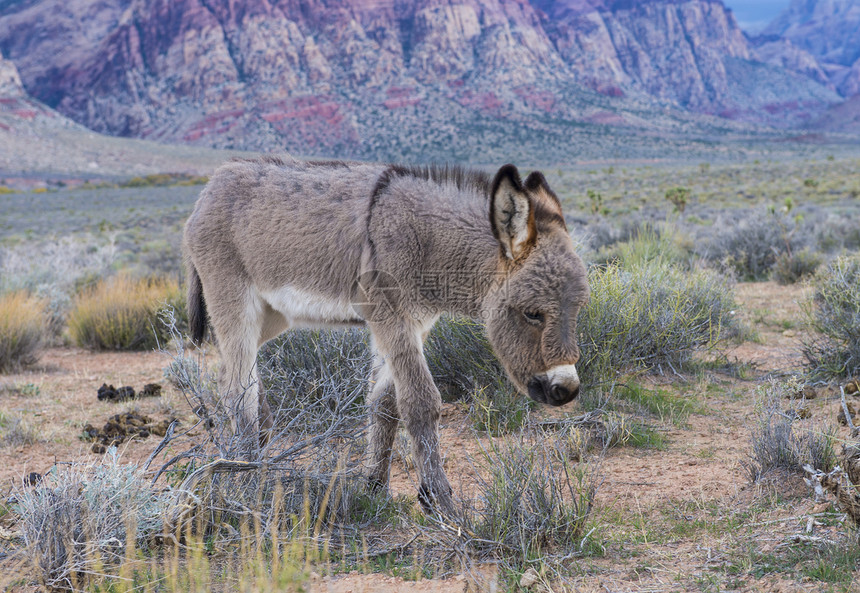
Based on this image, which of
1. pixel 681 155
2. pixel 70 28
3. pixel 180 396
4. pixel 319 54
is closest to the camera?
Result: pixel 180 396

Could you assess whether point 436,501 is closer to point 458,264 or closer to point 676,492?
point 458,264

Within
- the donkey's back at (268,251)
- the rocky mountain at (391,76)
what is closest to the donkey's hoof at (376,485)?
the donkey's back at (268,251)

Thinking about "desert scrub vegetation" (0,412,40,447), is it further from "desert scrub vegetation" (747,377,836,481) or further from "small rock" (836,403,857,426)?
"small rock" (836,403,857,426)

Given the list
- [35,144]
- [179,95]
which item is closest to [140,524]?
[35,144]

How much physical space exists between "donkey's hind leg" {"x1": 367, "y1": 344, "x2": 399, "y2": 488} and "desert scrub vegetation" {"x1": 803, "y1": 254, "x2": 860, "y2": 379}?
4.02 m

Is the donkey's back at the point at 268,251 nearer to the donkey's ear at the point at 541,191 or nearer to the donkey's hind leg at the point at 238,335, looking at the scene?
the donkey's hind leg at the point at 238,335

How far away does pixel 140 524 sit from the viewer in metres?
3.40

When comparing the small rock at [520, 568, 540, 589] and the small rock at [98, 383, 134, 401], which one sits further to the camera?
the small rock at [98, 383, 134, 401]

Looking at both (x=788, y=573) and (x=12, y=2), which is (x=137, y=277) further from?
(x=12, y=2)

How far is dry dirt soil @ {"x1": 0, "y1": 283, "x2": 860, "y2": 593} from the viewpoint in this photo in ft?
9.98

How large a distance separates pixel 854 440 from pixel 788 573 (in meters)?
1.03

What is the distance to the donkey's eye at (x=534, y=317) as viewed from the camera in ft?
11.6

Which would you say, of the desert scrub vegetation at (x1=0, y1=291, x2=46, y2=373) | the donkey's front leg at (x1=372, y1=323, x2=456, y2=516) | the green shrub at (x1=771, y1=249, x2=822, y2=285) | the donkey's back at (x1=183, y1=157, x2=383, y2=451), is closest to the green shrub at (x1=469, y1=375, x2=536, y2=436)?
the donkey's front leg at (x1=372, y1=323, x2=456, y2=516)

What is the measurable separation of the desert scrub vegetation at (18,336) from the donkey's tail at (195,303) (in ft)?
14.7
